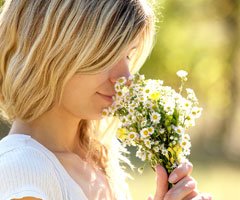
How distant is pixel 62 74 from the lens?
2.97 meters

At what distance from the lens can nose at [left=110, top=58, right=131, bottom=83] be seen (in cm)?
303

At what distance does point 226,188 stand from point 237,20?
11.0 meters

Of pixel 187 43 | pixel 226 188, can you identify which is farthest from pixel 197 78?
pixel 226 188

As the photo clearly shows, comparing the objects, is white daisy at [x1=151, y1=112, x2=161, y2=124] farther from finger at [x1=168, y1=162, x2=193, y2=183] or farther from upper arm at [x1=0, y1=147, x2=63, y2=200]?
upper arm at [x1=0, y1=147, x2=63, y2=200]

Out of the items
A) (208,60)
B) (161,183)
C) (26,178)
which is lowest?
(26,178)

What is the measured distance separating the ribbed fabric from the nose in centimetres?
38

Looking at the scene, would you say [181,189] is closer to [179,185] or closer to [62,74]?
[179,185]

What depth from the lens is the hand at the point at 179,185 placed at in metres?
2.86

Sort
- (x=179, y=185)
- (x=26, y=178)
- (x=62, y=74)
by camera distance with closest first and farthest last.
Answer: (x=26, y=178)
(x=179, y=185)
(x=62, y=74)

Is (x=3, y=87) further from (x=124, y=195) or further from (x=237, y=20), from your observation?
(x=237, y=20)

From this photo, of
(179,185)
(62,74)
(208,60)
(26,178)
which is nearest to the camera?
(26,178)

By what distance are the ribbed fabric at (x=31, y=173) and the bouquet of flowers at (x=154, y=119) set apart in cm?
30

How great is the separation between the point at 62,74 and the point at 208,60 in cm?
2285

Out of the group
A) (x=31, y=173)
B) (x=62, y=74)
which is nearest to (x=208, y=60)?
(x=62, y=74)
